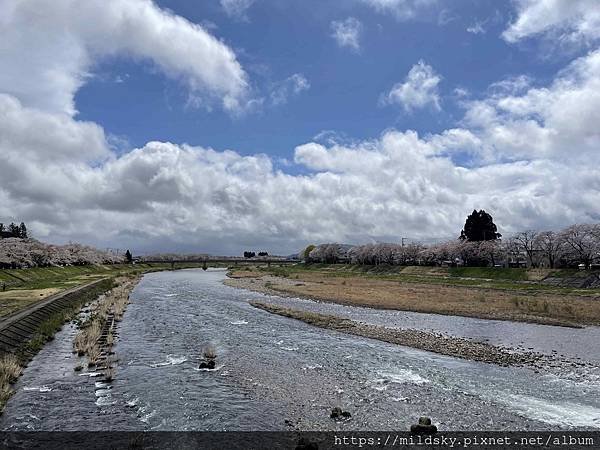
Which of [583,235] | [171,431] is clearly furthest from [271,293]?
[583,235]

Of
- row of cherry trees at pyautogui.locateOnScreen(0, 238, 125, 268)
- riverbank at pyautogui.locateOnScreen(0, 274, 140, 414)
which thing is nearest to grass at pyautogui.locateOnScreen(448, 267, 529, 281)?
riverbank at pyautogui.locateOnScreen(0, 274, 140, 414)

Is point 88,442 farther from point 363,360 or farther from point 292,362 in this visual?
point 363,360

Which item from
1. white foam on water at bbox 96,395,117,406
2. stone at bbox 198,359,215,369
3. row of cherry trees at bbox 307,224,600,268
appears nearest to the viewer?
white foam on water at bbox 96,395,117,406

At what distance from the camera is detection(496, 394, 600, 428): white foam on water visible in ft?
54.8

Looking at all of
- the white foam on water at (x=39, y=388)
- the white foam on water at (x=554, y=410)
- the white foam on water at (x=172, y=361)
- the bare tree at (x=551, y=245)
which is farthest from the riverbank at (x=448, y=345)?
the bare tree at (x=551, y=245)

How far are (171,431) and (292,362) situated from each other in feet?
36.8

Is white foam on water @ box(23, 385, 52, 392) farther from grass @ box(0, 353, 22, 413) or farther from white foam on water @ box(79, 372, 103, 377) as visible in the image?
white foam on water @ box(79, 372, 103, 377)

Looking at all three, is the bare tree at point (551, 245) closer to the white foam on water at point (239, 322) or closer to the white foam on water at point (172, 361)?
the white foam on water at point (239, 322)

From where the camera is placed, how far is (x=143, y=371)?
24219 mm

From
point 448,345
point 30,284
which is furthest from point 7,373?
point 30,284

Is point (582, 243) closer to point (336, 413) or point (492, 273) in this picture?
point (492, 273)

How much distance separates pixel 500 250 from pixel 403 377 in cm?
9504

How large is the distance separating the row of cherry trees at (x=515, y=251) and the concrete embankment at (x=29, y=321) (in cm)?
8434

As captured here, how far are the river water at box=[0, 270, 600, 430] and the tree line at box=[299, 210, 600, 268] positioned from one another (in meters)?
59.8
